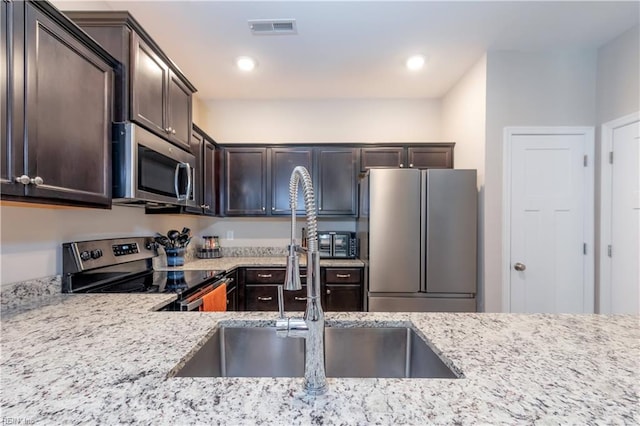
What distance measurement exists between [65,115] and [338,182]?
8.03ft

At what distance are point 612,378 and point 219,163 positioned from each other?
335cm

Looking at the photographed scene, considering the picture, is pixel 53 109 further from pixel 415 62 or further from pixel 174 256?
pixel 415 62

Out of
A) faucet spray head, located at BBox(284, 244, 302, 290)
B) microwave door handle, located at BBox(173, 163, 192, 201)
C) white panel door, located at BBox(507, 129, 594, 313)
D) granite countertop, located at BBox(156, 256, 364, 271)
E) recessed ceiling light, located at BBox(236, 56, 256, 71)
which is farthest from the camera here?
granite countertop, located at BBox(156, 256, 364, 271)

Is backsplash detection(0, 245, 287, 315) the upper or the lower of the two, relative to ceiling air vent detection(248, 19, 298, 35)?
lower

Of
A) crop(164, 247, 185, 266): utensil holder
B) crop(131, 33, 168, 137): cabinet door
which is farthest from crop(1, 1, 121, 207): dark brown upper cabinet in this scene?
crop(164, 247, 185, 266): utensil holder

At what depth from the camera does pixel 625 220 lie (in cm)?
233

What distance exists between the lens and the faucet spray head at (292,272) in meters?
0.75

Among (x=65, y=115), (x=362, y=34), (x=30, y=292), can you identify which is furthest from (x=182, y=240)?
(x=362, y=34)

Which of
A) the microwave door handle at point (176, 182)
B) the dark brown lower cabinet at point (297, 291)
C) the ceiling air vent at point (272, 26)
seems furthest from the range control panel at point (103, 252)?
the ceiling air vent at point (272, 26)

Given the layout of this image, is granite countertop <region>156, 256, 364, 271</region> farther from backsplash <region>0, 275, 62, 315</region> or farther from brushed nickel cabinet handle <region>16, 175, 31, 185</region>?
brushed nickel cabinet handle <region>16, 175, 31, 185</region>

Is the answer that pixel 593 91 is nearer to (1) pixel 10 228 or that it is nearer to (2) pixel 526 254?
(2) pixel 526 254

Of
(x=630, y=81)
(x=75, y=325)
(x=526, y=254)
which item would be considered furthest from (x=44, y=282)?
(x=630, y=81)

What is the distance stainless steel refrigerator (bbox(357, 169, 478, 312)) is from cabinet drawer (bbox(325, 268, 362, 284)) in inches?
10.6

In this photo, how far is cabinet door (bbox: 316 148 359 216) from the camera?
3.39 metres
